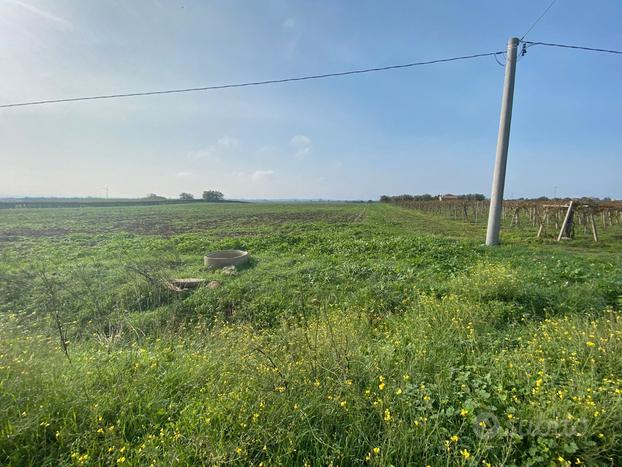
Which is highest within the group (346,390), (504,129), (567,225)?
(504,129)

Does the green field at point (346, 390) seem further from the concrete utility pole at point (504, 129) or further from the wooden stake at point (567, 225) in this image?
the wooden stake at point (567, 225)

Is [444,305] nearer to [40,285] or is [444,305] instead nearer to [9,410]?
[9,410]

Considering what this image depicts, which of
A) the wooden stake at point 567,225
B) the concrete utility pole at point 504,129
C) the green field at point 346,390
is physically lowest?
the green field at point 346,390

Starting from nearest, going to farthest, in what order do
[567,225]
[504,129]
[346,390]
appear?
[346,390]
[504,129]
[567,225]

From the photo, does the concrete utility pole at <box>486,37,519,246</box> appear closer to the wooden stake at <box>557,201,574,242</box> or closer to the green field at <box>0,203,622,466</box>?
the green field at <box>0,203,622,466</box>

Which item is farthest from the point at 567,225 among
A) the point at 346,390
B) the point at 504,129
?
the point at 346,390

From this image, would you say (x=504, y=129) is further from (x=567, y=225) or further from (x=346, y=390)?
(x=346, y=390)

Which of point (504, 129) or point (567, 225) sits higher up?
point (504, 129)

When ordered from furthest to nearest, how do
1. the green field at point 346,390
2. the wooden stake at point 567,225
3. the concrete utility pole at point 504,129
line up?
the wooden stake at point 567,225 < the concrete utility pole at point 504,129 < the green field at point 346,390

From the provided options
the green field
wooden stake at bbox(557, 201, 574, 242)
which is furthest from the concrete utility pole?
wooden stake at bbox(557, 201, 574, 242)

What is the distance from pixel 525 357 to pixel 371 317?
2.31 metres

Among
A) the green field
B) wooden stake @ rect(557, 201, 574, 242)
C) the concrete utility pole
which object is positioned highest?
the concrete utility pole

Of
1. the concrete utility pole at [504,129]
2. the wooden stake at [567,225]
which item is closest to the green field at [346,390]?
the concrete utility pole at [504,129]

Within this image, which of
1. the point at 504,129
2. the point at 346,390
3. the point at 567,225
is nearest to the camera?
the point at 346,390
